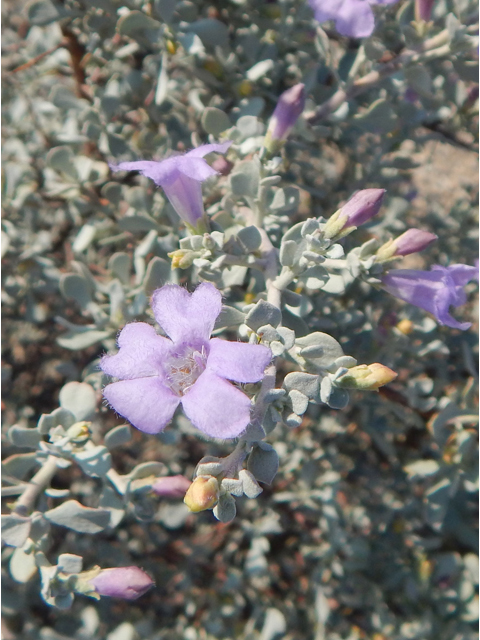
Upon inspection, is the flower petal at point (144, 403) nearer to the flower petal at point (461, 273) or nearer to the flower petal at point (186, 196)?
the flower petal at point (186, 196)

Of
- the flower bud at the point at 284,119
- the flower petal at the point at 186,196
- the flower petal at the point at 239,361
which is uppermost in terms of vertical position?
the flower bud at the point at 284,119

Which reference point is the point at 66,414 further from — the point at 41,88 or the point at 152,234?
the point at 41,88

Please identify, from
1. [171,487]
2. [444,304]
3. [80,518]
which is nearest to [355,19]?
[444,304]

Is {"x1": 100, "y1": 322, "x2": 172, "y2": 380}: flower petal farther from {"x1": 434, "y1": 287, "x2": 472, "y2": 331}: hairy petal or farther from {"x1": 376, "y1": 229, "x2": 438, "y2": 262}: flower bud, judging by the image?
{"x1": 434, "y1": 287, "x2": 472, "y2": 331}: hairy petal

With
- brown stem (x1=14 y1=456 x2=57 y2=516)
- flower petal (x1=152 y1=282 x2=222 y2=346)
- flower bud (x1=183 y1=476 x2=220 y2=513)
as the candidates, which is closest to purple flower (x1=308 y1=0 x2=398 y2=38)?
flower petal (x1=152 y1=282 x2=222 y2=346)

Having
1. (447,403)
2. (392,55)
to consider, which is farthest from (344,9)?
(447,403)

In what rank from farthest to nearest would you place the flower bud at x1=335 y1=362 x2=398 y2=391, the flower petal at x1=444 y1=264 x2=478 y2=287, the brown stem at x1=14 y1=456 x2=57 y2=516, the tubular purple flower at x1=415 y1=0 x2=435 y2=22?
the tubular purple flower at x1=415 y1=0 x2=435 y2=22, the brown stem at x1=14 y1=456 x2=57 y2=516, the flower petal at x1=444 y1=264 x2=478 y2=287, the flower bud at x1=335 y1=362 x2=398 y2=391

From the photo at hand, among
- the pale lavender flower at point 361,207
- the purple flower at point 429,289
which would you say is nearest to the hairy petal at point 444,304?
the purple flower at point 429,289
